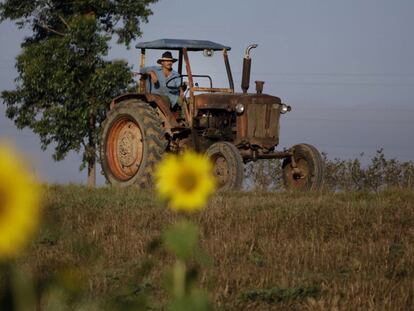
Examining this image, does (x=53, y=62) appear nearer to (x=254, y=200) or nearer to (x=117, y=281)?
(x=254, y=200)

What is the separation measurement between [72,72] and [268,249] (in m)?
17.9

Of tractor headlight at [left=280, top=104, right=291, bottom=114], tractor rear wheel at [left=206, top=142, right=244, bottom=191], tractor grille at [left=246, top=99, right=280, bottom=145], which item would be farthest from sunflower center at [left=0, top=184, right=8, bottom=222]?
tractor headlight at [left=280, top=104, right=291, bottom=114]

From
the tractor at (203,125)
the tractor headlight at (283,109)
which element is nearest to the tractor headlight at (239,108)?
the tractor at (203,125)

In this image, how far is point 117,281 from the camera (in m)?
5.08

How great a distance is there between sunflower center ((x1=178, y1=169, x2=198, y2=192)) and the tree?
21921 millimetres

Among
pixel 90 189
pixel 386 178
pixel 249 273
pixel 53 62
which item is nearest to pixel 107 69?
pixel 53 62

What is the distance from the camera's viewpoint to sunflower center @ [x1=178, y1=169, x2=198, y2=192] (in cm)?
152

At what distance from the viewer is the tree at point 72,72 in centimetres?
2364

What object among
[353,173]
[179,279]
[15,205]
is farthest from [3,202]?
[353,173]

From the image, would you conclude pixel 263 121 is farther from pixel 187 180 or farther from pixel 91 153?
pixel 187 180

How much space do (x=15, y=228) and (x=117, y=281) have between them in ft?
13.7

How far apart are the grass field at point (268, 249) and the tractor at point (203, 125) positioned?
9.75ft

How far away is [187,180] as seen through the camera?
1525mm

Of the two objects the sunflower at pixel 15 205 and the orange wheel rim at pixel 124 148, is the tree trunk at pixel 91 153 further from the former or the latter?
the sunflower at pixel 15 205
